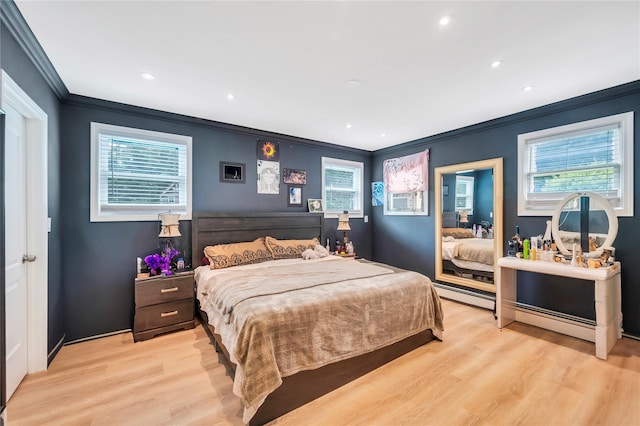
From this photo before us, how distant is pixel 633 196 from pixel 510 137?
1330 millimetres

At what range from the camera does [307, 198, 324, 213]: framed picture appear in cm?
460

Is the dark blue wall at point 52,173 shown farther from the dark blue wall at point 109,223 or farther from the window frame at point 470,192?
the window frame at point 470,192

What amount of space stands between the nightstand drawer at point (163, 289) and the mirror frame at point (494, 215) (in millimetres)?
3604

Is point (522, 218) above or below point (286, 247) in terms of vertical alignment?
above

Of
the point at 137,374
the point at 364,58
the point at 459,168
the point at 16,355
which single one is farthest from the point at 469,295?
the point at 16,355

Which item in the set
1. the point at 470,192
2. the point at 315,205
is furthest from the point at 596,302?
the point at 315,205

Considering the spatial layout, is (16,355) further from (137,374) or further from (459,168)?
(459,168)

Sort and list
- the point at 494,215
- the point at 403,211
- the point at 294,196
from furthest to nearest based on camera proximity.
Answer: the point at 403,211
the point at 294,196
the point at 494,215

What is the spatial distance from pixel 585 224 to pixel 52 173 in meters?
5.33

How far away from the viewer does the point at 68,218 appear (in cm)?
284

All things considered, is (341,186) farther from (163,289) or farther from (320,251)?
(163,289)

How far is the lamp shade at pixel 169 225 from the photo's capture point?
3.07m

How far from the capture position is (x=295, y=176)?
446 cm

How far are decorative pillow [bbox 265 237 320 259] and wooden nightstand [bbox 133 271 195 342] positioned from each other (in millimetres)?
1032
